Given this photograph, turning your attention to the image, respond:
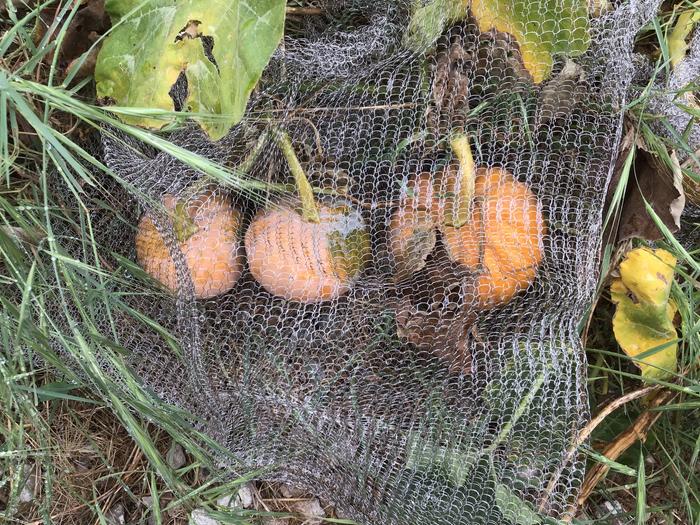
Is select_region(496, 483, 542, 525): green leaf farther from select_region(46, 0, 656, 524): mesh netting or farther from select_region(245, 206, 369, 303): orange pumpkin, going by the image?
select_region(245, 206, 369, 303): orange pumpkin

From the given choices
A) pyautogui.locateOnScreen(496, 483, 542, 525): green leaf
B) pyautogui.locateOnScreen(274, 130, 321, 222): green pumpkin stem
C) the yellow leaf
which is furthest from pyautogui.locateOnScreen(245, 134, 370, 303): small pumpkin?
the yellow leaf

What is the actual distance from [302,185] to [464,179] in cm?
24

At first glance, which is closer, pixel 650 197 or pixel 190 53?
pixel 190 53

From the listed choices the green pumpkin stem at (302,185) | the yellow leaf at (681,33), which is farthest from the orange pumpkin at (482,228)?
the yellow leaf at (681,33)

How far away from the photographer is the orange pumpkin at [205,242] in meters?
1.10

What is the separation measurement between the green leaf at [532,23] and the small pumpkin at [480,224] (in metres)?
0.16

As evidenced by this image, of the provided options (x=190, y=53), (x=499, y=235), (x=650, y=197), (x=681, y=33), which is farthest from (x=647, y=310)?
(x=190, y=53)

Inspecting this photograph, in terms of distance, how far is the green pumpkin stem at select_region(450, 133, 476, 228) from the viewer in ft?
3.42

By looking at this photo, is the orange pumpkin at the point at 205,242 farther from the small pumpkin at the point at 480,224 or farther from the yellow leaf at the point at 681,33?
the yellow leaf at the point at 681,33

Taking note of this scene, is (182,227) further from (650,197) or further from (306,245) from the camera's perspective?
(650,197)

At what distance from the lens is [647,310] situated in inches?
47.6

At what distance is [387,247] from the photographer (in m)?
1.09

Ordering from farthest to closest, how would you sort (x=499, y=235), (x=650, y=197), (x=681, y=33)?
(x=681, y=33)
(x=650, y=197)
(x=499, y=235)

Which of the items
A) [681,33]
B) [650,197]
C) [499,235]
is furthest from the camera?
[681,33]
